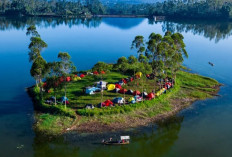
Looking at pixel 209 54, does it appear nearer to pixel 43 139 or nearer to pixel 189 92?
pixel 189 92

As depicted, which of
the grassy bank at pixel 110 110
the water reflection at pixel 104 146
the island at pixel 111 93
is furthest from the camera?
the island at pixel 111 93

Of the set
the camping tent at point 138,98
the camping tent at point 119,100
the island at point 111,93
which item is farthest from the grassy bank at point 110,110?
the camping tent at point 119,100

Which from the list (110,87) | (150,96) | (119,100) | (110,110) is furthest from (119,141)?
(110,87)

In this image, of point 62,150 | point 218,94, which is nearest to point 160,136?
point 62,150

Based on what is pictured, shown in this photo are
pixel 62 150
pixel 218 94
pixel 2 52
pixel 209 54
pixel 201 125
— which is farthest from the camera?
pixel 209 54

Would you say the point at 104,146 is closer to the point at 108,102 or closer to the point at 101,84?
the point at 108,102

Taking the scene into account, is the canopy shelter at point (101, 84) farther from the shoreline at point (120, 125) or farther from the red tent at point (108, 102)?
the shoreline at point (120, 125)

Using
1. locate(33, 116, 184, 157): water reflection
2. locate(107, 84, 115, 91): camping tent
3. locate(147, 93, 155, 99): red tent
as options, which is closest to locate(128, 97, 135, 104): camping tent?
locate(147, 93, 155, 99): red tent
